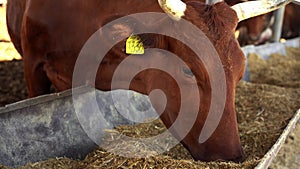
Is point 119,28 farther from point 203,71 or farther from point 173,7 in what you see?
point 203,71

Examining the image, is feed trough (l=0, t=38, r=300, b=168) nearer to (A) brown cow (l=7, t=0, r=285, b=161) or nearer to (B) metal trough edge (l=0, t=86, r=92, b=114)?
(B) metal trough edge (l=0, t=86, r=92, b=114)

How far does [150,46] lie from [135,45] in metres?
0.10

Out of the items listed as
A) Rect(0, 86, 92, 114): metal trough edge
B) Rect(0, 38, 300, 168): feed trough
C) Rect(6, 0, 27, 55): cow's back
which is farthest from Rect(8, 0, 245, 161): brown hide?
Rect(6, 0, 27, 55): cow's back

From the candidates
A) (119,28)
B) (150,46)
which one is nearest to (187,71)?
(150,46)

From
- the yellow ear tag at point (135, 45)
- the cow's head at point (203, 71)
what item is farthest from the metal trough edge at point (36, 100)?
the cow's head at point (203, 71)

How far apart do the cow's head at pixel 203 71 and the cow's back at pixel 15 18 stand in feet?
5.44

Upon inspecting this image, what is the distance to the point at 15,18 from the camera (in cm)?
397

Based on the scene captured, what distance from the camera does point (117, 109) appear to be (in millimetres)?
3488

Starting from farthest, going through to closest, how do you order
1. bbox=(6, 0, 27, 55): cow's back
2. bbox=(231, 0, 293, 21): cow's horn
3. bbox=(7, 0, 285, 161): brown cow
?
bbox=(6, 0, 27, 55): cow's back, bbox=(231, 0, 293, 21): cow's horn, bbox=(7, 0, 285, 161): brown cow

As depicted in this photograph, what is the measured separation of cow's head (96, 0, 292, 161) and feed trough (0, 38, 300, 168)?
0.30 m

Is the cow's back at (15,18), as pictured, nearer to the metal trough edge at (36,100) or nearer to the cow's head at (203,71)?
the metal trough edge at (36,100)

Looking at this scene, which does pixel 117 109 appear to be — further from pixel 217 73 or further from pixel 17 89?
pixel 17 89

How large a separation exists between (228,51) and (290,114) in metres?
1.54

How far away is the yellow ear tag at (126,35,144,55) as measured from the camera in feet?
8.77
